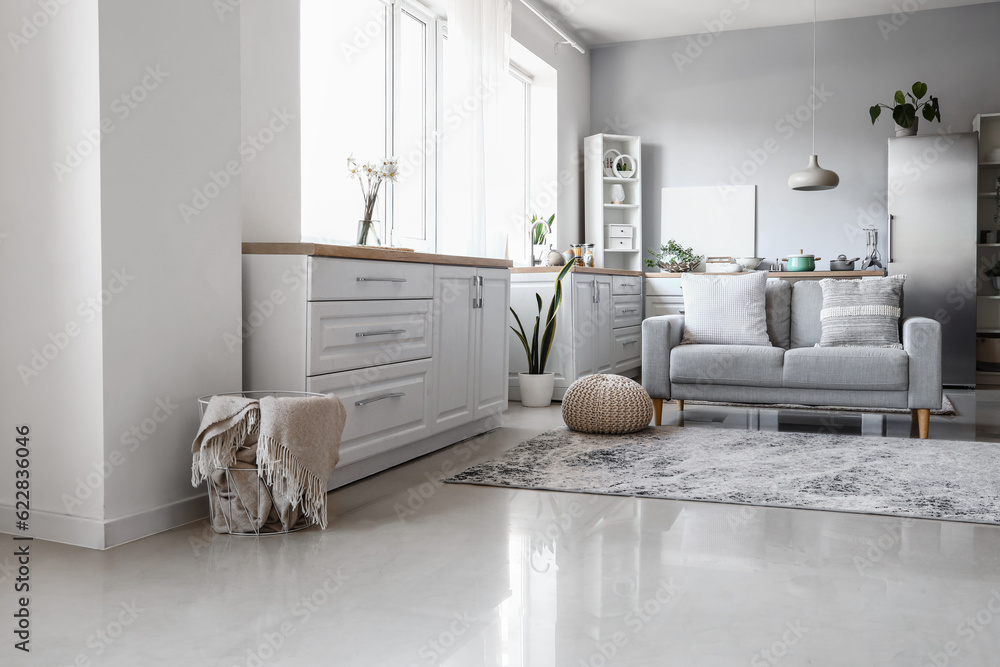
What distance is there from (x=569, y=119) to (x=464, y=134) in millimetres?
2280

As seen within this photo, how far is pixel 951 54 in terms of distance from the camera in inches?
255

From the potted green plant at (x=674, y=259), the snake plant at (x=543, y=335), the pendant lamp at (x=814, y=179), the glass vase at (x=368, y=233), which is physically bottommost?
the snake plant at (x=543, y=335)

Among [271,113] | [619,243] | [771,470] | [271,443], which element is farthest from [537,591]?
[619,243]

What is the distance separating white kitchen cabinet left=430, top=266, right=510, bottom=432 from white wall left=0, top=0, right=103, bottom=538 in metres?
1.52

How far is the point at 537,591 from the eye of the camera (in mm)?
1896

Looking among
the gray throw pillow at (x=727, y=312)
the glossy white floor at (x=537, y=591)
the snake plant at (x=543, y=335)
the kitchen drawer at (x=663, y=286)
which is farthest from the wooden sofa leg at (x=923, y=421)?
the kitchen drawer at (x=663, y=286)

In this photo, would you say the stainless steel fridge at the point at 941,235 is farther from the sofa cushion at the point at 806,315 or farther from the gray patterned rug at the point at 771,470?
the gray patterned rug at the point at 771,470

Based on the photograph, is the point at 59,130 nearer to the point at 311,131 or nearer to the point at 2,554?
the point at 2,554

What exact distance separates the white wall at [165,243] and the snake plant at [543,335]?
249cm

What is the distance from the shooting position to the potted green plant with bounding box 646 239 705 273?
22.8 feet

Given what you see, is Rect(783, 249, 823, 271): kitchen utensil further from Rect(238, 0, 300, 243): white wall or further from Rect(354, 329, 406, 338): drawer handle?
Rect(238, 0, 300, 243): white wall

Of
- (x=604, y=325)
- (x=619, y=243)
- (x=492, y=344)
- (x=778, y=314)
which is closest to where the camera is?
(x=492, y=344)
